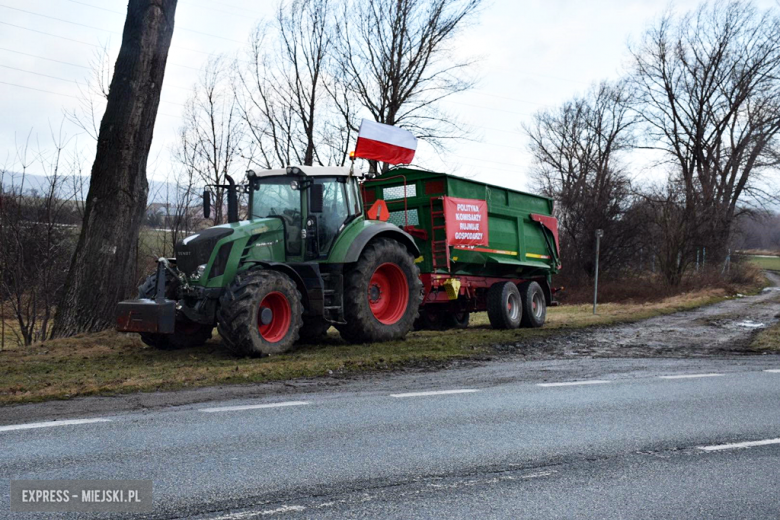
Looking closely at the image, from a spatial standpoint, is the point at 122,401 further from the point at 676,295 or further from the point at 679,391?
the point at 676,295

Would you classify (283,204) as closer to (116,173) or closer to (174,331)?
(174,331)

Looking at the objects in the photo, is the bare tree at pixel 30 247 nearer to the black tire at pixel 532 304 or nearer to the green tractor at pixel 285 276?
the green tractor at pixel 285 276

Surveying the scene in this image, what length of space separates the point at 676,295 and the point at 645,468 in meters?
27.0

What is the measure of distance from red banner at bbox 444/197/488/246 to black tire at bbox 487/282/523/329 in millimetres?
1143

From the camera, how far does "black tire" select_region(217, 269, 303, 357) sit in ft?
30.8

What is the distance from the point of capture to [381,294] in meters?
12.3

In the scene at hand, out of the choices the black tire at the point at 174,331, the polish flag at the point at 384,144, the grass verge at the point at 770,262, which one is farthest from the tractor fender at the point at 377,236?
the grass verge at the point at 770,262

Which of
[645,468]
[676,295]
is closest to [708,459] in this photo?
[645,468]

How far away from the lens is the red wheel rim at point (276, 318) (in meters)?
10.0

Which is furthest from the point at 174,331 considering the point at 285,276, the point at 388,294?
the point at 388,294

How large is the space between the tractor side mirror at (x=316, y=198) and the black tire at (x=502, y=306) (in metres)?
5.26

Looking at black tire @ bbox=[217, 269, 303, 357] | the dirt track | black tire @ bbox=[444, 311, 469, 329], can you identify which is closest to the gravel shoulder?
the dirt track

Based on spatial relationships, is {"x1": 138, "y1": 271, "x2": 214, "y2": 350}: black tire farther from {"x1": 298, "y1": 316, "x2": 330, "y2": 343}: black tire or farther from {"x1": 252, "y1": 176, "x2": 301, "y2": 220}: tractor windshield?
{"x1": 252, "y1": 176, "x2": 301, "y2": 220}: tractor windshield

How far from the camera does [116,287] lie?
11969 millimetres
